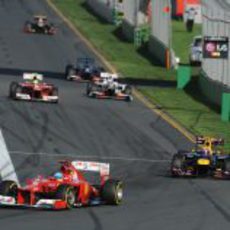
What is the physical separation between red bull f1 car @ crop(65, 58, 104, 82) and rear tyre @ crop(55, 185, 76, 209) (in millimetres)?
28608

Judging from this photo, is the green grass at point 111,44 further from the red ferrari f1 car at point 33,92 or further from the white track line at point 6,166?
the white track line at point 6,166

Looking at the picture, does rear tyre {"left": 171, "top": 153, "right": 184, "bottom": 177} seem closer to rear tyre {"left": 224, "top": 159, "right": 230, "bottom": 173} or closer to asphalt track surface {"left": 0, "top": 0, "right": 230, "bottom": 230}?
asphalt track surface {"left": 0, "top": 0, "right": 230, "bottom": 230}

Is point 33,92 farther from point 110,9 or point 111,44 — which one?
point 110,9

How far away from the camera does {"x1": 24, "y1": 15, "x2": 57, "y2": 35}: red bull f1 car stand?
222 feet

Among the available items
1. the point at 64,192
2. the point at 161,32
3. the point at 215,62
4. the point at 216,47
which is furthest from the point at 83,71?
the point at 64,192

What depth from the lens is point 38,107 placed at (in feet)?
130

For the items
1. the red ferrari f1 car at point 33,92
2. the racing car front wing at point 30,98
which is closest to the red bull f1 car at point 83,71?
the red ferrari f1 car at point 33,92

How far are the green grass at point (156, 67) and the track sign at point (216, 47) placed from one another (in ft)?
6.80

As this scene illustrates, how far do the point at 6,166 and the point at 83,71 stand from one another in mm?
23006

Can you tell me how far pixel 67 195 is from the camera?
2059 centimetres

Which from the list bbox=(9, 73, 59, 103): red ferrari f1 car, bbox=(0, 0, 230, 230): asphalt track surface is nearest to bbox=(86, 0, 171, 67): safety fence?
bbox=(0, 0, 230, 230): asphalt track surface

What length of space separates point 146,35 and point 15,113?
29417mm

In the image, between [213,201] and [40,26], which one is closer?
[213,201]

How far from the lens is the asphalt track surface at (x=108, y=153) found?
1930 centimetres
